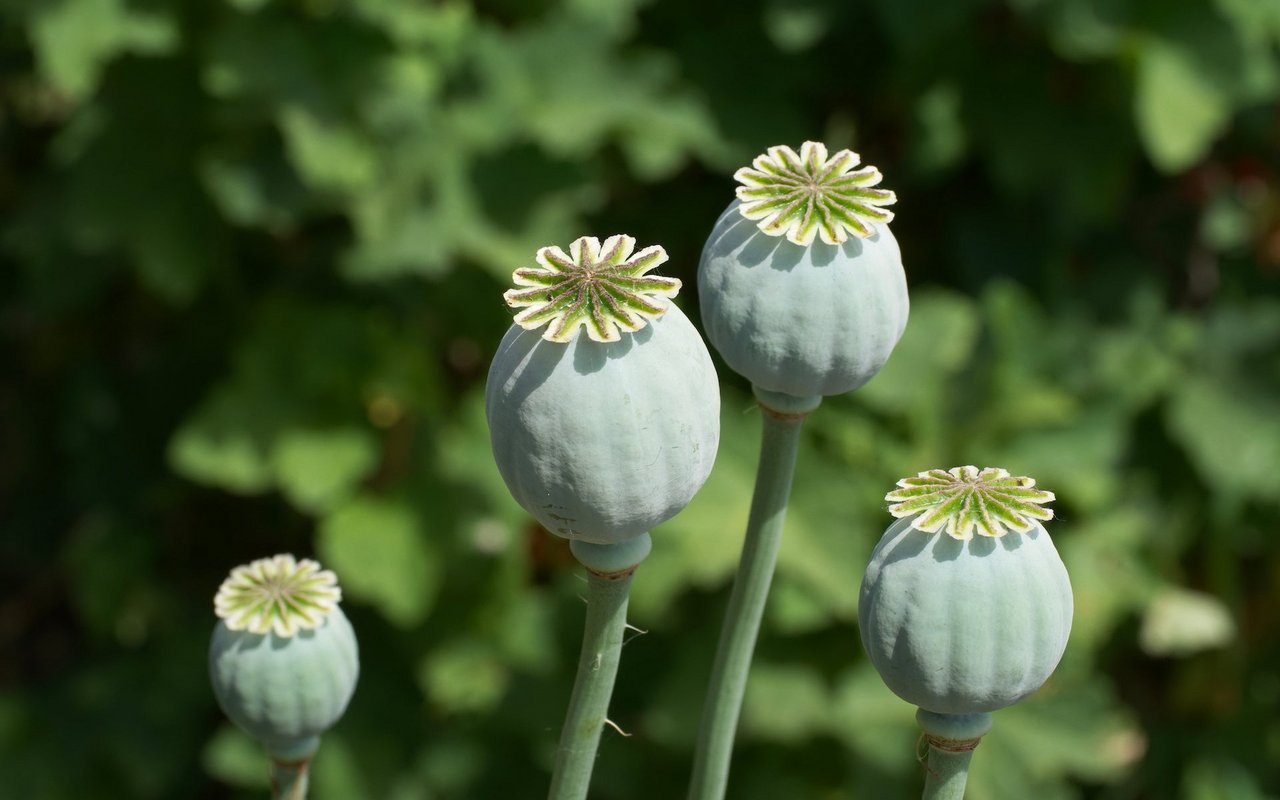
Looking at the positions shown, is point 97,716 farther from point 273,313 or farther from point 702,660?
point 702,660

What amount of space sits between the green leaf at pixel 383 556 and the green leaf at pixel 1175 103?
4.42 feet

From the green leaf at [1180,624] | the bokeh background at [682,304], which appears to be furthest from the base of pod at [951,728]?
the green leaf at [1180,624]

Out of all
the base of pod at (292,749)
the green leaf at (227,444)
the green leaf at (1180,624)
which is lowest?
the base of pod at (292,749)

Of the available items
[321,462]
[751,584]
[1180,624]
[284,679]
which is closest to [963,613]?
[751,584]

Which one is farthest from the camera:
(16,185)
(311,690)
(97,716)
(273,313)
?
(16,185)

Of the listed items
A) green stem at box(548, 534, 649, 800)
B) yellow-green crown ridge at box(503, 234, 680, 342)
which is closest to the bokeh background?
green stem at box(548, 534, 649, 800)

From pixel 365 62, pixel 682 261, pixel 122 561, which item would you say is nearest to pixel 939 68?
pixel 682 261

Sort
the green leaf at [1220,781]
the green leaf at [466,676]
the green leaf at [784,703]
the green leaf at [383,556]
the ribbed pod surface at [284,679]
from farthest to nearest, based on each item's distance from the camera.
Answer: the green leaf at [1220,781], the green leaf at [466,676], the green leaf at [383,556], the green leaf at [784,703], the ribbed pod surface at [284,679]

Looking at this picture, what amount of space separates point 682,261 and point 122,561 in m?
1.21

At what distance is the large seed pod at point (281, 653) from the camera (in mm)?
834

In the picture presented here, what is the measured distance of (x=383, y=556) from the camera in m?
2.49

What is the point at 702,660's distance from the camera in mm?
2449

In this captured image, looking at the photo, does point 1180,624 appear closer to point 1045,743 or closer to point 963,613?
point 1045,743

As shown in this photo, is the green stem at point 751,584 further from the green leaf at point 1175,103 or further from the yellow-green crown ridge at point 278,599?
the green leaf at point 1175,103
